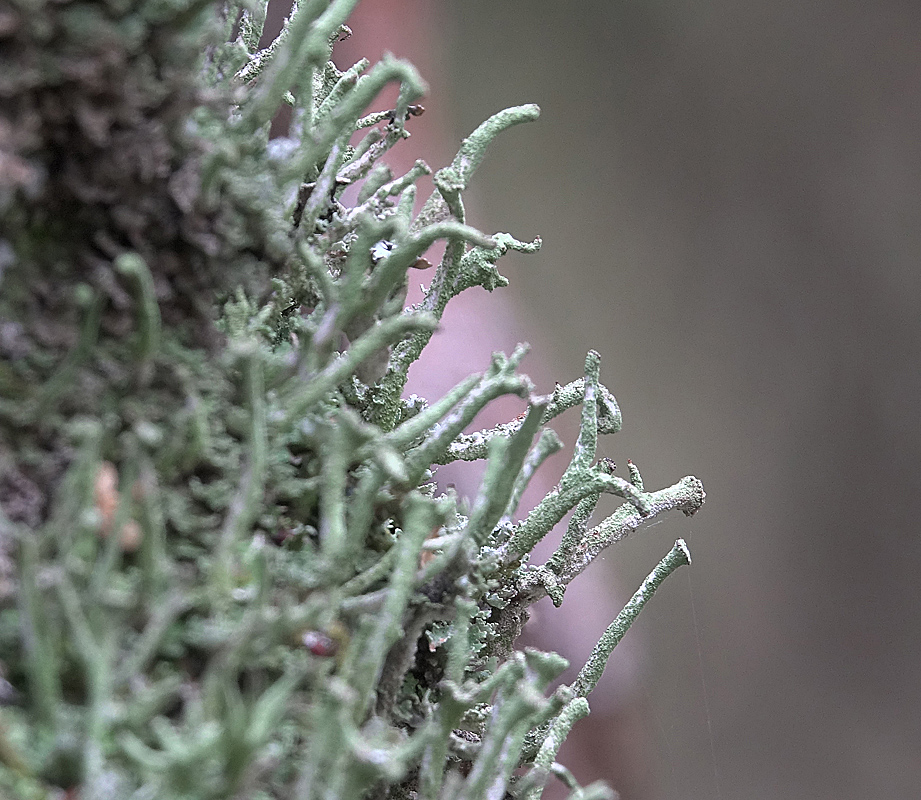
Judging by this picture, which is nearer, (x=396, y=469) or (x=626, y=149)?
(x=396, y=469)

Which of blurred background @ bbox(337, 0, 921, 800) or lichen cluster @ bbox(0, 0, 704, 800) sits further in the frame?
blurred background @ bbox(337, 0, 921, 800)

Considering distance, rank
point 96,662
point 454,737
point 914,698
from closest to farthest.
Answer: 1. point 96,662
2. point 454,737
3. point 914,698

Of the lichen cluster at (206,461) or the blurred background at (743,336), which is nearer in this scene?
the lichen cluster at (206,461)

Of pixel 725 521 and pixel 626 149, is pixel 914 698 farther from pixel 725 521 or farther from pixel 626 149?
pixel 626 149

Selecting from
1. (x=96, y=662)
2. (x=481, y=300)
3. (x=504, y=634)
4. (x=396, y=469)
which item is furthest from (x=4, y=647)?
(x=481, y=300)
